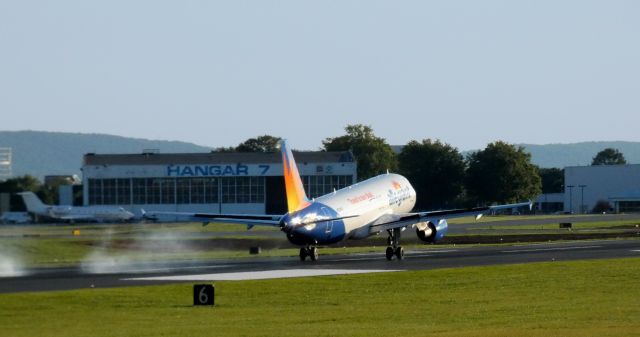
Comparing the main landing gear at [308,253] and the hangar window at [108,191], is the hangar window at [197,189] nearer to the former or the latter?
the hangar window at [108,191]

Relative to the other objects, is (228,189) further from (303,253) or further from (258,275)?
(258,275)

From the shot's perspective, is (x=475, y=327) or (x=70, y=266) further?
(x=70, y=266)

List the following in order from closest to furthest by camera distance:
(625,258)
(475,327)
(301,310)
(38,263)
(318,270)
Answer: (475,327), (301,310), (318,270), (625,258), (38,263)

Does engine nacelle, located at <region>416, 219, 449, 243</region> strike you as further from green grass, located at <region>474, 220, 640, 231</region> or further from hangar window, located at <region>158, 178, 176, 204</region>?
hangar window, located at <region>158, 178, 176, 204</region>

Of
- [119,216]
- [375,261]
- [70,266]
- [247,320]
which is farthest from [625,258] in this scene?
[119,216]

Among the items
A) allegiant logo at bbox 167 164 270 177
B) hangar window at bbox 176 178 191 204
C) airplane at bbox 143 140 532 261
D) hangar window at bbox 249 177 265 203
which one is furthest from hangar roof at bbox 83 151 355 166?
airplane at bbox 143 140 532 261

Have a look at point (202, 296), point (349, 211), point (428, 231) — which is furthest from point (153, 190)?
point (202, 296)

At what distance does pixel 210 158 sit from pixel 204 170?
350 cm

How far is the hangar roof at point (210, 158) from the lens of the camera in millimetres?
190375

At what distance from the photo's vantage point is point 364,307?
4194 centimetres

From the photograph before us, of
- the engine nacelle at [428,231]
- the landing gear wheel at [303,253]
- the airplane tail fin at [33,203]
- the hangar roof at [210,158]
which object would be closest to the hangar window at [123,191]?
the hangar roof at [210,158]

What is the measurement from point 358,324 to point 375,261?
32834 mm

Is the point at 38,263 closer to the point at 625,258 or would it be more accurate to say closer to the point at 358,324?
the point at 625,258

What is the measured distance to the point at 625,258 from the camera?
65688 millimetres
